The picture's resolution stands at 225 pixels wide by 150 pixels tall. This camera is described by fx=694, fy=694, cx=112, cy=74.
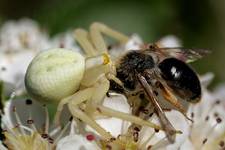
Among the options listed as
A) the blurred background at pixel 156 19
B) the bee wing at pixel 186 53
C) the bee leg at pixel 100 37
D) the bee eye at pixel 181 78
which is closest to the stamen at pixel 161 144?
the bee eye at pixel 181 78

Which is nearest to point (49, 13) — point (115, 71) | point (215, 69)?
point (215, 69)

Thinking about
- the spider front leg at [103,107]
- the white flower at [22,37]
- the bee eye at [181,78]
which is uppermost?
the bee eye at [181,78]

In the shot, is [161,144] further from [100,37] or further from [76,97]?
[100,37]

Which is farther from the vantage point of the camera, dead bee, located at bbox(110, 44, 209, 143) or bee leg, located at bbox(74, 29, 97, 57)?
bee leg, located at bbox(74, 29, 97, 57)

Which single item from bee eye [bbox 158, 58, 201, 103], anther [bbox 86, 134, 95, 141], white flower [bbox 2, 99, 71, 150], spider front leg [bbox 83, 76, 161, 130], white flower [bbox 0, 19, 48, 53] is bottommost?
white flower [bbox 2, 99, 71, 150]

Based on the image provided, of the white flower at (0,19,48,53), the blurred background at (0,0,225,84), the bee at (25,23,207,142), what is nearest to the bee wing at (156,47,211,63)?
the bee at (25,23,207,142)

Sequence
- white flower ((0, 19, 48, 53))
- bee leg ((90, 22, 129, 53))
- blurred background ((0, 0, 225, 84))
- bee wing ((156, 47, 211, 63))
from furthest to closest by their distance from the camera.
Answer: blurred background ((0, 0, 225, 84)), white flower ((0, 19, 48, 53)), bee leg ((90, 22, 129, 53)), bee wing ((156, 47, 211, 63))

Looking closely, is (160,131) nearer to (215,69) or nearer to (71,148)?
(71,148)

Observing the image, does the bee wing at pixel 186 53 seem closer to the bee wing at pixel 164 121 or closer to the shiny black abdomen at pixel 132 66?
the shiny black abdomen at pixel 132 66

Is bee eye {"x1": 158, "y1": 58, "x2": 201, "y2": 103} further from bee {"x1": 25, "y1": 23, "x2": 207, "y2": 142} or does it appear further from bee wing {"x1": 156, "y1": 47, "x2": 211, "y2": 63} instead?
bee wing {"x1": 156, "y1": 47, "x2": 211, "y2": 63}
